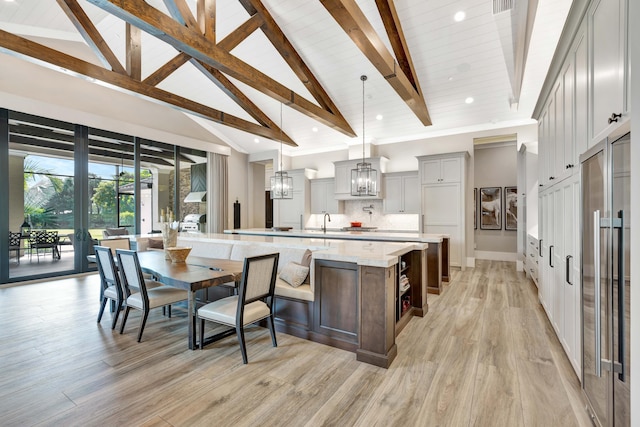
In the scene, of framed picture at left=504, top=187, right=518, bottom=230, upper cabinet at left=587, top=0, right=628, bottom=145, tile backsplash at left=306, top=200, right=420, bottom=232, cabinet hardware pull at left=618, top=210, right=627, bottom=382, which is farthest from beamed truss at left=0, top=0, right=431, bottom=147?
framed picture at left=504, top=187, right=518, bottom=230

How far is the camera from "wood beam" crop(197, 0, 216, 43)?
11.2 ft

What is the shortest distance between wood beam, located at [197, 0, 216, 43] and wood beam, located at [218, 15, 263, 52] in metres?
0.44

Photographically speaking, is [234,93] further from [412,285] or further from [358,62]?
[412,285]

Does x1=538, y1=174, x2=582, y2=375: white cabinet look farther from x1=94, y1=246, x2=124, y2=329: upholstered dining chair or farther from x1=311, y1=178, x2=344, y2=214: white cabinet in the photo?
x1=311, y1=178, x2=344, y2=214: white cabinet

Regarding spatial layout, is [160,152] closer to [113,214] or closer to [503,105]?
[113,214]

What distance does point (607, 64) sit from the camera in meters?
1.54

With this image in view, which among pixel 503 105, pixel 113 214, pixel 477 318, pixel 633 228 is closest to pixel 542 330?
pixel 477 318

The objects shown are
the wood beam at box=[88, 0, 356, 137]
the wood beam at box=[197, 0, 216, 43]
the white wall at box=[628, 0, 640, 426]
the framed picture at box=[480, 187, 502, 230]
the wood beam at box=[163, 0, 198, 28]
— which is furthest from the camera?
the framed picture at box=[480, 187, 502, 230]

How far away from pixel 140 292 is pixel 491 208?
8.02 metres

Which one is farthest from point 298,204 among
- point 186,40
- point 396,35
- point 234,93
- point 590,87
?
point 590,87

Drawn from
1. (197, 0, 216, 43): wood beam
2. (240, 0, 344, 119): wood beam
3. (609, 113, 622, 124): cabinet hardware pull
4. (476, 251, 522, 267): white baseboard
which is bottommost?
(476, 251, 522, 267): white baseboard

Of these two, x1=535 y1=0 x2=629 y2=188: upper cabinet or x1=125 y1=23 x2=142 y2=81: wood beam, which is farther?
x1=125 y1=23 x2=142 y2=81: wood beam

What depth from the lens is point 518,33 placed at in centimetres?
400

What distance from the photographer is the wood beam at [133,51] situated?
4066 mm
